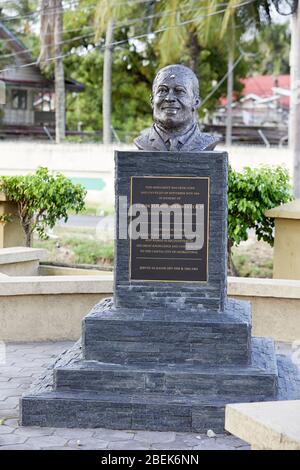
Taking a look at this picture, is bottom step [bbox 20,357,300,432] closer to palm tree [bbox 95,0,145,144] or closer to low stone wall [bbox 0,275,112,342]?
low stone wall [bbox 0,275,112,342]

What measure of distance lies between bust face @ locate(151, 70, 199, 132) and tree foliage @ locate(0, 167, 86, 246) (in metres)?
5.03

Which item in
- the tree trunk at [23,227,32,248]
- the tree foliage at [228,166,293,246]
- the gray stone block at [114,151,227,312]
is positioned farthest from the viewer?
the tree trunk at [23,227,32,248]

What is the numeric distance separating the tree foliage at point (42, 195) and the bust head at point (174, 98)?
5029mm

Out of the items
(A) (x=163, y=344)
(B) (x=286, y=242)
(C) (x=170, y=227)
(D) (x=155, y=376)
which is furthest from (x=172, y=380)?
(B) (x=286, y=242)

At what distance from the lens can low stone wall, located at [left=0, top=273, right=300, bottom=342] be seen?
9.32 m

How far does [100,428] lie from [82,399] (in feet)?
0.86

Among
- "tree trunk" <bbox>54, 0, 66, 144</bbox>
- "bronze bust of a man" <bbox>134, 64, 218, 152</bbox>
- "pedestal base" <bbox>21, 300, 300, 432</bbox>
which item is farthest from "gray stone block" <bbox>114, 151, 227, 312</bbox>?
"tree trunk" <bbox>54, 0, 66, 144</bbox>

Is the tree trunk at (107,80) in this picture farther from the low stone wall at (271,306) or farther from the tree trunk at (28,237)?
the low stone wall at (271,306)

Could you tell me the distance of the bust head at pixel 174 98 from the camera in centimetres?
716

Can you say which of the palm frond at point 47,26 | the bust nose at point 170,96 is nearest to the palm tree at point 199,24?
the palm frond at point 47,26

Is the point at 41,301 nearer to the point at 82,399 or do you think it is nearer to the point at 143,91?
the point at 82,399

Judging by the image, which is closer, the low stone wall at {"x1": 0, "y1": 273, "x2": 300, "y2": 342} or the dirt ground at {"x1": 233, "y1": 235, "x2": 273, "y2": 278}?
the low stone wall at {"x1": 0, "y1": 273, "x2": 300, "y2": 342}

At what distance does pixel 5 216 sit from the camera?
1251 cm

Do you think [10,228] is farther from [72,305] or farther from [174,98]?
[174,98]
